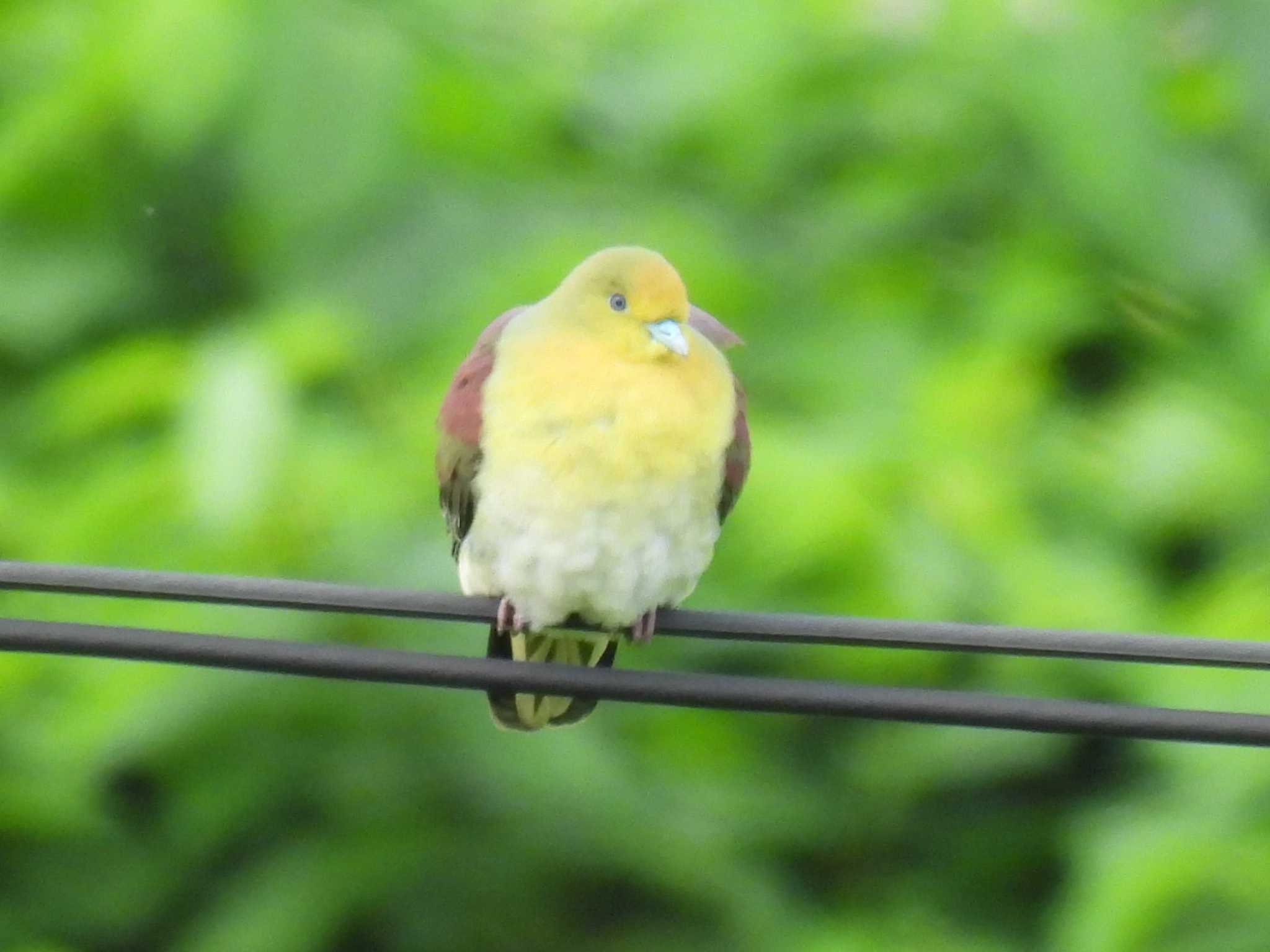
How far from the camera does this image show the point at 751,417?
15.9ft

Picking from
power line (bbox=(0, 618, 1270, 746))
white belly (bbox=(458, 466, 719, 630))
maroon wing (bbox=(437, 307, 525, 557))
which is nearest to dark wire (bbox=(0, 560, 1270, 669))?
power line (bbox=(0, 618, 1270, 746))

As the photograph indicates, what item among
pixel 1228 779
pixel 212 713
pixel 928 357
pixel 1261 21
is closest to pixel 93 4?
pixel 212 713

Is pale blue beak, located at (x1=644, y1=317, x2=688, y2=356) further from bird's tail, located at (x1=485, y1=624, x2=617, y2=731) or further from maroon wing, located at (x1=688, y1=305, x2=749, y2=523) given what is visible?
bird's tail, located at (x1=485, y1=624, x2=617, y2=731)

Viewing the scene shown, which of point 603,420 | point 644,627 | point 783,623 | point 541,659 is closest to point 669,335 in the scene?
point 603,420

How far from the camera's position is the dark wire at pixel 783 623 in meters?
2.93

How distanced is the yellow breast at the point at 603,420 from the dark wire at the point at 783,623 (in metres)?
0.76

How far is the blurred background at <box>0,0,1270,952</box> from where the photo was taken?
15.3 feet

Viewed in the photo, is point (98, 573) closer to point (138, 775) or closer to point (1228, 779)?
point (138, 775)

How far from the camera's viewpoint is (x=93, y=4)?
5.40 m

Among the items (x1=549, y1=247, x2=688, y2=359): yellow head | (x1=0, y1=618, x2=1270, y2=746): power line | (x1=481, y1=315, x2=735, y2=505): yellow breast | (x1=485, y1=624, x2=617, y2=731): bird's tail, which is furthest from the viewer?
(x1=485, y1=624, x2=617, y2=731): bird's tail

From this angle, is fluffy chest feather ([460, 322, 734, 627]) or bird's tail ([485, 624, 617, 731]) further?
bird's tail ([485, 624, 617, 731])

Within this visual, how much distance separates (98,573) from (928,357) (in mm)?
2643

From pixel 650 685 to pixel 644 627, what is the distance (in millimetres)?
1043

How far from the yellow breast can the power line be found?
88cm
